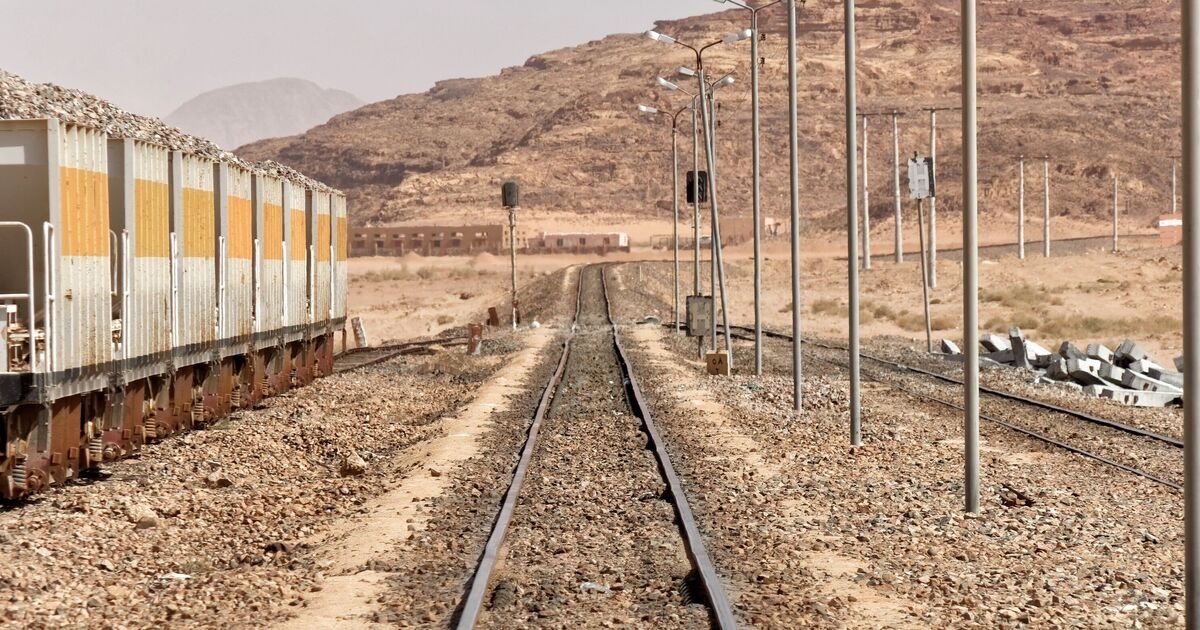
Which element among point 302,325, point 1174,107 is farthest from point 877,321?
point 1174,107

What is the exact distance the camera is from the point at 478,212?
596 ft

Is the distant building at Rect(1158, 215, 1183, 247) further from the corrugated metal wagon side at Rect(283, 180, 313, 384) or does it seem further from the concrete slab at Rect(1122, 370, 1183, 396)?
the corrugated metal wagon side at Rect(283, 180, 313, 384)

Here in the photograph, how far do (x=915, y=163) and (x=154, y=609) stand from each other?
28.5m

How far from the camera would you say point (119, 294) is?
54.9 ft

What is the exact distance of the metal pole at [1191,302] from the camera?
7.98m

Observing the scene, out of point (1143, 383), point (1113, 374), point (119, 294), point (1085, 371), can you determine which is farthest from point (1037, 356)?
point (119, 294)

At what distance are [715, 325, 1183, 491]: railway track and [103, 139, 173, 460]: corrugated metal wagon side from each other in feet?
36.3

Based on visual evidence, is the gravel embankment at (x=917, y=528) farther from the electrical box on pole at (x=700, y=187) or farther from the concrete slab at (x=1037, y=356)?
the electrical box on pole at (x=700, y=187)

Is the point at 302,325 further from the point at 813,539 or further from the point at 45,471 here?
the point at 813,539

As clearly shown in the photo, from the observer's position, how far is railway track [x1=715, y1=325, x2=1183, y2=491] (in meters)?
18.7

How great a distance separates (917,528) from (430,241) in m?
130

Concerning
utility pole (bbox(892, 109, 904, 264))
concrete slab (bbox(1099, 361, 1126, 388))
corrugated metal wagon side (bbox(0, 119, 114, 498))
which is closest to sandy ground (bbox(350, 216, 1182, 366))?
utility pole (bbox(892, 109, 904, 264))

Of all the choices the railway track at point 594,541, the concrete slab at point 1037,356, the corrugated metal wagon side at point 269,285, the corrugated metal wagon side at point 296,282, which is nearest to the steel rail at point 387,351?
the corrugated metal wagon side at point 296,282

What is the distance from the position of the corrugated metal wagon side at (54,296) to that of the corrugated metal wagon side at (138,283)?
435 mm
